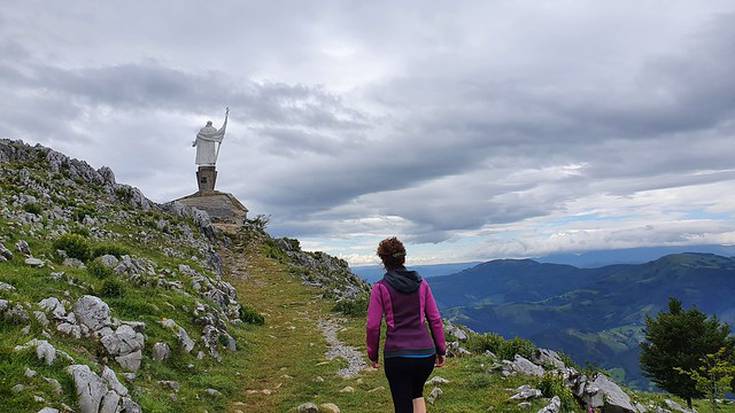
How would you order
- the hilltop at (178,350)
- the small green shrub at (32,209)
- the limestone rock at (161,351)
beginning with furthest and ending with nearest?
the small green shrub at (32,209)
the limestone rock at (161,351)
the hilltop at (178,350)

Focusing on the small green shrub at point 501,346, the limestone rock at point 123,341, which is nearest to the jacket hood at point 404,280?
the limestone rock at point 123,341

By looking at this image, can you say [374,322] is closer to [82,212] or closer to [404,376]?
[404,376]

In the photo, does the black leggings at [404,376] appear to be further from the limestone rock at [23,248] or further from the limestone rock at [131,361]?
the limestone rock at [23,248]

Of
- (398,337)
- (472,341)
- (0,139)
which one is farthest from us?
(0,139)

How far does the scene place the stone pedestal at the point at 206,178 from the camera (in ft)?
218

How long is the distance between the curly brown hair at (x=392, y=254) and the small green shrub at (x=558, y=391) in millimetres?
6109

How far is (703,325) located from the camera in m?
42.5

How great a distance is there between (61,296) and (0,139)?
123 feet

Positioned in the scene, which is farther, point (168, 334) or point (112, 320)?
point (168, 334)

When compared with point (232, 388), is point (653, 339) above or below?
below

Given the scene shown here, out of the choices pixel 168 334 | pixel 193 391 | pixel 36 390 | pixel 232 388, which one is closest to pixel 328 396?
pixel 232 388

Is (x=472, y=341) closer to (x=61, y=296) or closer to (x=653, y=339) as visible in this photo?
(x=61, y=296)

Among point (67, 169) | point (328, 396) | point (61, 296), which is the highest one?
point (67, 169)

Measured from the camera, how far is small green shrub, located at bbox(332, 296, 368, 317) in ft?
81.7
